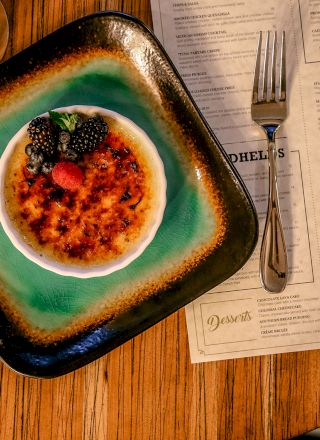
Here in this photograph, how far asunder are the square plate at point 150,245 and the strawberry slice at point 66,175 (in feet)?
0.63

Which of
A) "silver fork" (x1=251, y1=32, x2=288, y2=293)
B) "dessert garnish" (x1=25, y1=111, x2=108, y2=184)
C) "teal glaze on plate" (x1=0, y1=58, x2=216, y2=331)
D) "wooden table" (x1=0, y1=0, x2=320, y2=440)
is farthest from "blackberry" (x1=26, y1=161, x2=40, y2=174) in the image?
"silver fork" (x1=251, y1=32, x2=288, y2=293)

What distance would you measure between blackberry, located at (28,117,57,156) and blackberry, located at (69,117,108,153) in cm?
4

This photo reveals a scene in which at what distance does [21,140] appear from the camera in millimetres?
1092

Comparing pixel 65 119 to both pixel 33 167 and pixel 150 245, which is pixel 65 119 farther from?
pixel 150 245

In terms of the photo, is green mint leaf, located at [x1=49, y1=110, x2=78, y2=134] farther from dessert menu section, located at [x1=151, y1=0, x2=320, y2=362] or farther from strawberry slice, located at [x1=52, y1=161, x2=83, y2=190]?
dessert menu section, located at [x1=151, y1=0, x2=320, y2=362]

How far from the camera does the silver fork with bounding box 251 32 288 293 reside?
1.18 metres

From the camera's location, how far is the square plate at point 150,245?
3.82ft

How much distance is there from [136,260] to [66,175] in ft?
0.87

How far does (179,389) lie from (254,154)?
0.57 meters

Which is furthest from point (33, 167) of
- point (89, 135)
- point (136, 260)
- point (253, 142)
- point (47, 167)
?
point (253, 142)

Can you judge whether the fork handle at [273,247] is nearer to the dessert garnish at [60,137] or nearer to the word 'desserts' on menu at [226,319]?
the word 'desserts' on menu at [226,319]

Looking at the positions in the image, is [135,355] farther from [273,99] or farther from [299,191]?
[273,99]

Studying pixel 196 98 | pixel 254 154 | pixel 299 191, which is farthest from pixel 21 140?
pixel 299 191

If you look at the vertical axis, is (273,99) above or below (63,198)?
above
